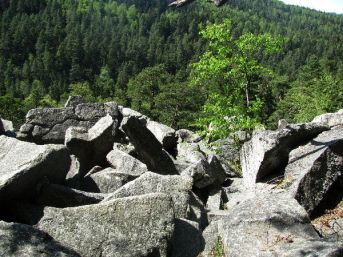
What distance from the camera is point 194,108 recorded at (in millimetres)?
76312

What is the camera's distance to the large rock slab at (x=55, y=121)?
2050 cm

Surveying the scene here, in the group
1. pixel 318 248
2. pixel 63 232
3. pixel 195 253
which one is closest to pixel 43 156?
pixel 63 232

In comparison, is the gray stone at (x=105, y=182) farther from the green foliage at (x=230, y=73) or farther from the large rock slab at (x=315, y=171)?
the green foliage at (x=230, y=73)

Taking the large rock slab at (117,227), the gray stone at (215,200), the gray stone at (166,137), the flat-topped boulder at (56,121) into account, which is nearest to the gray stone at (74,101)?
the flat-topped boulder at (56,121)

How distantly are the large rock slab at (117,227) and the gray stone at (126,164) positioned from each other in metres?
5.27

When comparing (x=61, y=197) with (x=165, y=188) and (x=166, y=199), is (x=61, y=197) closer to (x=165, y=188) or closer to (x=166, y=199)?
(x=165, y=188)

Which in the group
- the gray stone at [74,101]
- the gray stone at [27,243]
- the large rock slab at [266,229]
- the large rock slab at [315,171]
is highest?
the large rock slab at [315,171]

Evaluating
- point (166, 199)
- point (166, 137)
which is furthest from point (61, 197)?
point (166, 137)

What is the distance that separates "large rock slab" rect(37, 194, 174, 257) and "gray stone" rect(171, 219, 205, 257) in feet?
2.45

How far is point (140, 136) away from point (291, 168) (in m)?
5.74

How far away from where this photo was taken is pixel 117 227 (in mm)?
9117

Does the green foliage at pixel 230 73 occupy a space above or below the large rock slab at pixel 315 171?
above

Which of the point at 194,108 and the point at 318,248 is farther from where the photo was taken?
the point at 194,108

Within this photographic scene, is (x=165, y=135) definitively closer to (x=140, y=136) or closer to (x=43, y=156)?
(x=140, y=136)
